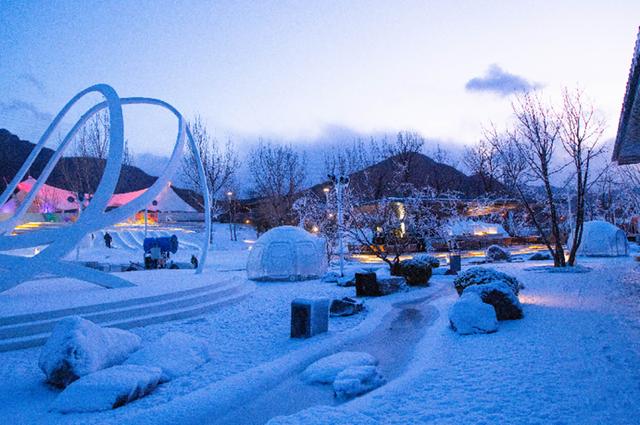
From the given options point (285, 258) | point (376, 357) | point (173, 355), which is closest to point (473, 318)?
point (376, 357)

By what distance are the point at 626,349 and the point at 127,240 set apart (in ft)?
131

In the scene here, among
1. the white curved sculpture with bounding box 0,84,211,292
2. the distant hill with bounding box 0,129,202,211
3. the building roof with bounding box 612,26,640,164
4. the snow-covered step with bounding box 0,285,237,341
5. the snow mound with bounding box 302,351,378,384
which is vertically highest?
the distant hill with bounding box 0,129,202,211

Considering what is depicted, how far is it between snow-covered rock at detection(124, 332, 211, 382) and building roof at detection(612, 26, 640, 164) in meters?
7.47

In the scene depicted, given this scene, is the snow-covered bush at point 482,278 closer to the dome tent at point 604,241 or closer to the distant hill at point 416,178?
the dome tent at point 604,241

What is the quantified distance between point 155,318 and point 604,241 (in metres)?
26.8

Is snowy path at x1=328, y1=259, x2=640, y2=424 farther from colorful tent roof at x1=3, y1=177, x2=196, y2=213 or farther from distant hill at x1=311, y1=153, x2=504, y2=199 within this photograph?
colorful tent roof at x1=3, y1=177, x2=196, y2=213

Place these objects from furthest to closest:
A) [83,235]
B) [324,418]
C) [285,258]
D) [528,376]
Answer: [285,258] < [83,235] < [528,376] < [324,418]

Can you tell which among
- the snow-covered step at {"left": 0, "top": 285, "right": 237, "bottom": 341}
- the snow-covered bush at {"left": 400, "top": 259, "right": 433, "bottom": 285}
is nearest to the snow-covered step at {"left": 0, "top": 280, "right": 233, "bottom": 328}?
the snow-covered step at {"left": 0, "top": 285, "right": 237, "bottom": 341}

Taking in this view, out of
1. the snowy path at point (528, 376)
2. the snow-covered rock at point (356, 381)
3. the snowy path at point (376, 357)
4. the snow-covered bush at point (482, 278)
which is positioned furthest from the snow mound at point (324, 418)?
the snow-covered bush at point (482, 278)

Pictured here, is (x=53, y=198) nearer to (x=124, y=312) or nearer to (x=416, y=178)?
(x=416, y=178)

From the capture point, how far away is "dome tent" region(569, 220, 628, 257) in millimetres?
25500

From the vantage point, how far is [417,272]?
1559 centimetres

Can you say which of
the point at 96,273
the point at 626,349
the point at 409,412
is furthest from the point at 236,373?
the point at 96,273

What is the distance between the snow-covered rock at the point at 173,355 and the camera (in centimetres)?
604
